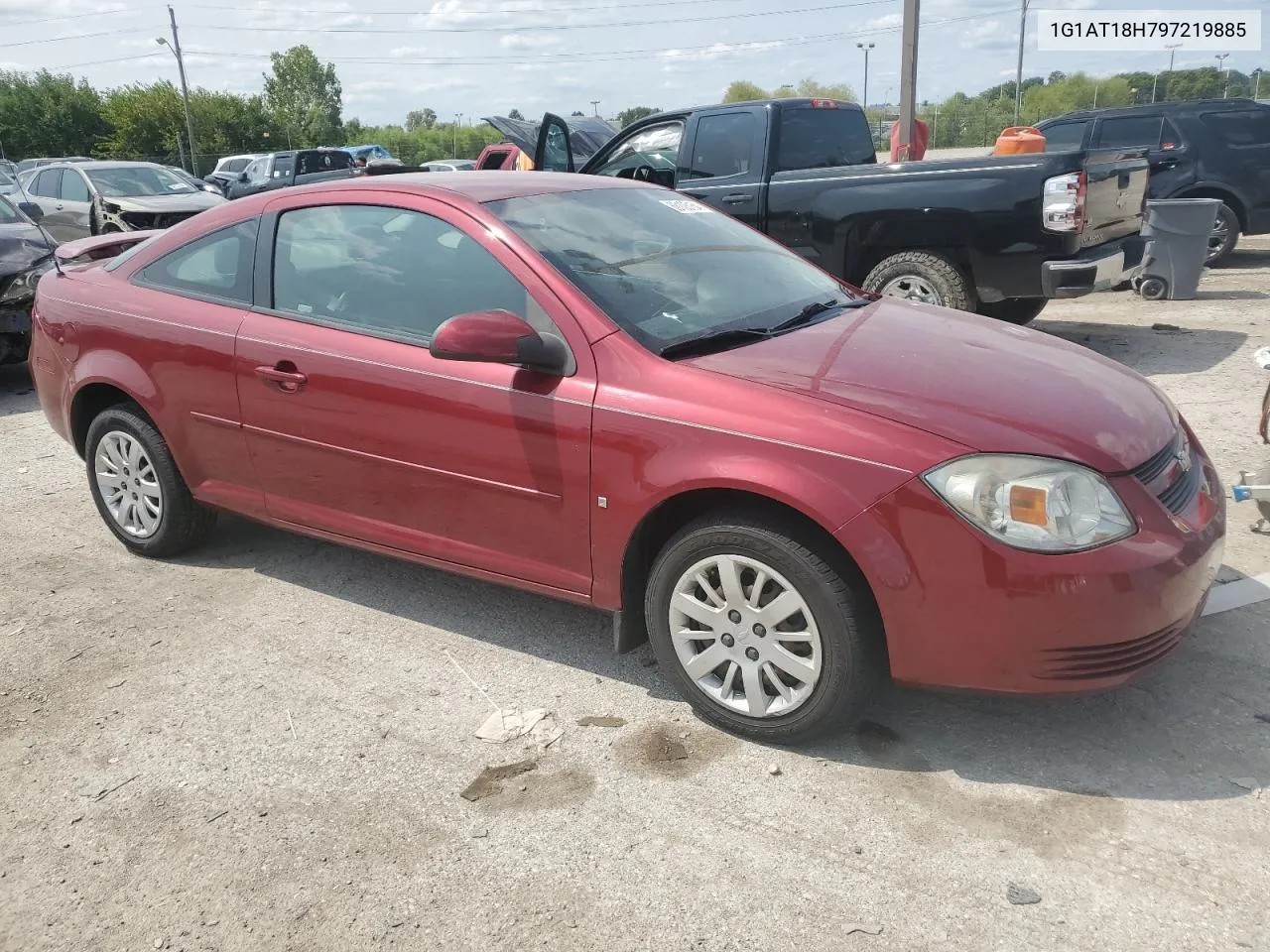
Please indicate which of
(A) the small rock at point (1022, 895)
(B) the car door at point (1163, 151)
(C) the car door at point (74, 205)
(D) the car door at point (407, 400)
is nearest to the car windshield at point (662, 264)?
(D) the car door at point (407, 400)

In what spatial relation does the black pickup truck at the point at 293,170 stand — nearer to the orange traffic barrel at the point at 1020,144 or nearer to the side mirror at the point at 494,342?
the orange traffic barrel at the point at 1020,144

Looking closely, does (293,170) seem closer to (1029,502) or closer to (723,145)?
(723,145)

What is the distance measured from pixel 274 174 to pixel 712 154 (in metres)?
18.3

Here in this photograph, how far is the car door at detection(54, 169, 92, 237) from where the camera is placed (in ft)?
48.3

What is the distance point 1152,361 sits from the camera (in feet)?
25.0

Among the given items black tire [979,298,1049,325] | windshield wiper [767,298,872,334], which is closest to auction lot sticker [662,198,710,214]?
windshield wiper [767,298,872,334]

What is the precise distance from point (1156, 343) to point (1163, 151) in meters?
4.47

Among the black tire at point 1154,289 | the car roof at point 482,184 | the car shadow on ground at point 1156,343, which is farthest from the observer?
the black tire at point 1154,289

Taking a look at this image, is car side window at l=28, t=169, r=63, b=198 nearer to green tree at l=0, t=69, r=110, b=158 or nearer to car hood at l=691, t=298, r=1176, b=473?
car hood at l=691, t=298, r=1176, b=473

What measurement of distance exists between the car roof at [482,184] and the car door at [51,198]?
508 inches

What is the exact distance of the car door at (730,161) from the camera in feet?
26.9

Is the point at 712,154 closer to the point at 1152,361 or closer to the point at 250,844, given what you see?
the point at 1152,361

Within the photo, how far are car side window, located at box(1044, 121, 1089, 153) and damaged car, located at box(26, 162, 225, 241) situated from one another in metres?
11.1

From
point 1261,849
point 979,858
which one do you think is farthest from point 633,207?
point 1261,849
